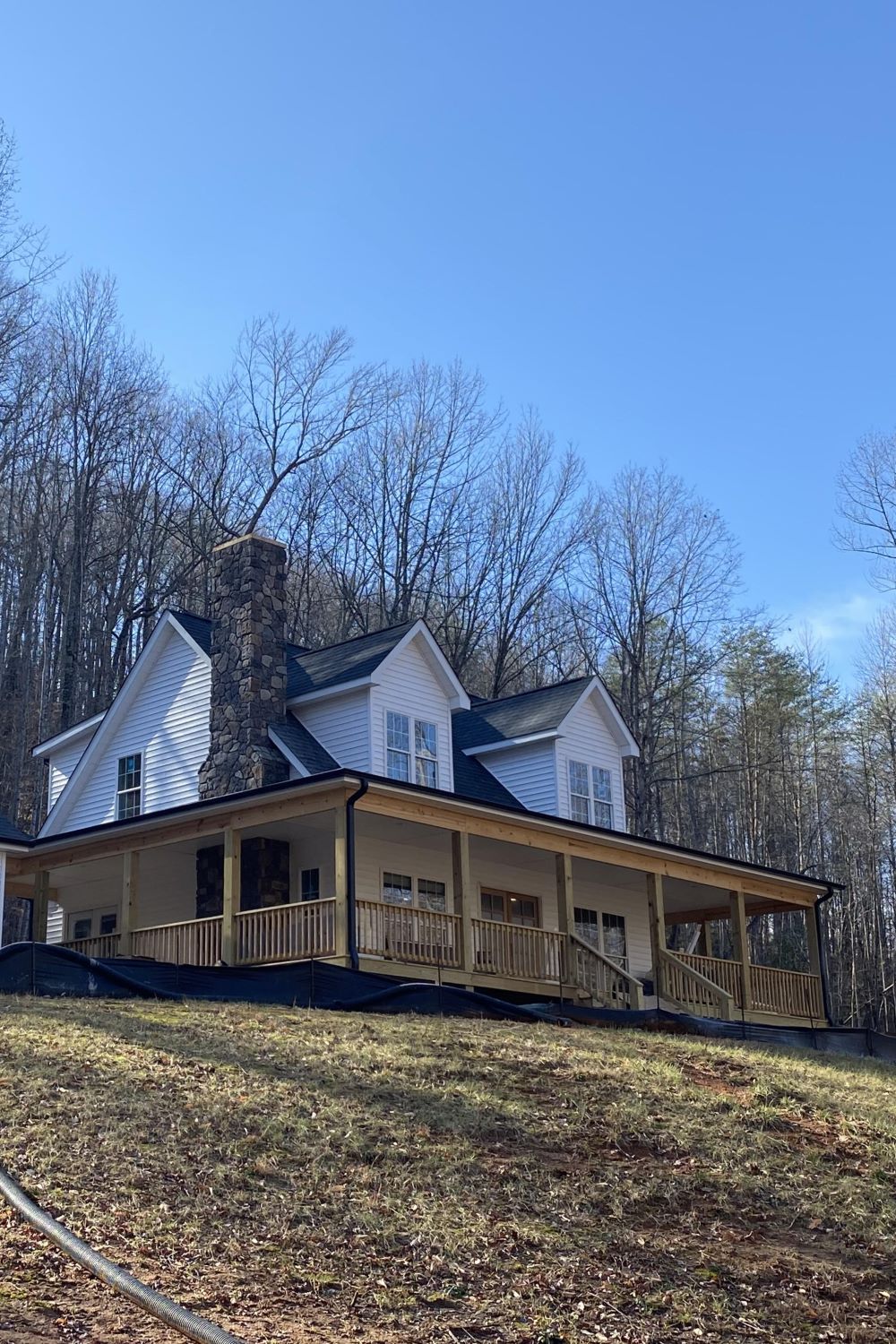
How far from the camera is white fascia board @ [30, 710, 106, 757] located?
28094mm

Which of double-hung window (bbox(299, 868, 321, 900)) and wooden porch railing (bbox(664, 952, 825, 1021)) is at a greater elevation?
double-hung window (bbox(299, 868, 321, 900))

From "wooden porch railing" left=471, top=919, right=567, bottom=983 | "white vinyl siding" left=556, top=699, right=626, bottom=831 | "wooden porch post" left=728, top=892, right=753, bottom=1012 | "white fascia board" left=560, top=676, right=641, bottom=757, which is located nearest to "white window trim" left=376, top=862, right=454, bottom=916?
"wooden porch railing" left=471, top=919, right=567, bottom=983

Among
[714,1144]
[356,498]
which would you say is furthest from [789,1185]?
[356,498]

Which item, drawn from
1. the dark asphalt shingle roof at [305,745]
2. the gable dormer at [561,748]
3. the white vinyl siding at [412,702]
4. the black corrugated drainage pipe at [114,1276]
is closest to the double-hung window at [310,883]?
the dark asphalt shingle roof at [305,745]

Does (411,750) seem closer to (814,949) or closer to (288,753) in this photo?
(288,753)

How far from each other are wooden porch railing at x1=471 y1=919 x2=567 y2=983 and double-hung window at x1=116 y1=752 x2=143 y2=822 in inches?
290

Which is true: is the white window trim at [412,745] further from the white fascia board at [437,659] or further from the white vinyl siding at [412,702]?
the white fascia board at [437,659]

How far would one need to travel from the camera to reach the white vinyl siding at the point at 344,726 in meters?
24.5

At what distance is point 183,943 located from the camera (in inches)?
886

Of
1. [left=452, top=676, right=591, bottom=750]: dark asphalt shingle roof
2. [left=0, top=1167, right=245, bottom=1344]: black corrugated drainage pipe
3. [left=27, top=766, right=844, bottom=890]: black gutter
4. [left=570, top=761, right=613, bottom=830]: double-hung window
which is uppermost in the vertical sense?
[left=452, top=676, right=591, bottom=750]: dark asphalt shingle roof

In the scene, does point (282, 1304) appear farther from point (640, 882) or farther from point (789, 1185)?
point (640, 882)


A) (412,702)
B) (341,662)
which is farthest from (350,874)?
(341,662)

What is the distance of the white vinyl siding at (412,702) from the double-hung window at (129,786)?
510cm

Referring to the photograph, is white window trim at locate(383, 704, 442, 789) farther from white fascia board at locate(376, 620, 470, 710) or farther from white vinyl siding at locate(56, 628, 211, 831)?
white vinyl siding at locate(56, 628, 211, 831)
